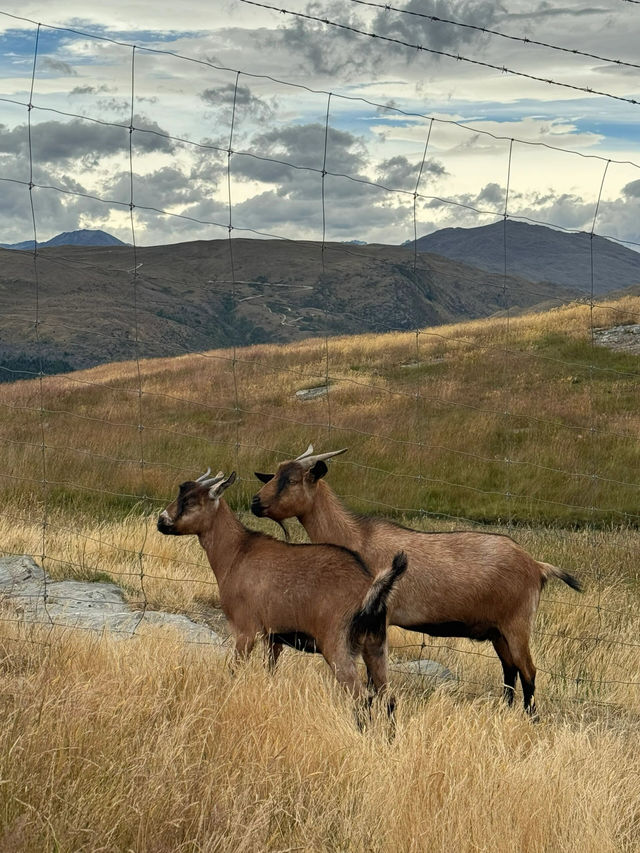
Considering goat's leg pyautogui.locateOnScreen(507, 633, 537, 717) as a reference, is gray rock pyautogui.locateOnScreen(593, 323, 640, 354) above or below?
below

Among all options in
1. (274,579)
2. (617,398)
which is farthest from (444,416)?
(274,579)

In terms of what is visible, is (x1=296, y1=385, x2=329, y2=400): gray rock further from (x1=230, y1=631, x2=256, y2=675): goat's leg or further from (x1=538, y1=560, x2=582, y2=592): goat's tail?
(x1=230, y1=631, x2=256, y2=675): goat's leg

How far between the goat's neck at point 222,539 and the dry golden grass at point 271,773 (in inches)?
54.6

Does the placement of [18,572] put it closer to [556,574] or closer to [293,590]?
[293,590]

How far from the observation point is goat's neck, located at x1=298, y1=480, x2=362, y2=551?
22.9 ft

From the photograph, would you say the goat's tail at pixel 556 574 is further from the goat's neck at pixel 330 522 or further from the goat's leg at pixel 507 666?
the goat's neck at pixel 330 522

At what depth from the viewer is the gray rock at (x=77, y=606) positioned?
23.4 feet

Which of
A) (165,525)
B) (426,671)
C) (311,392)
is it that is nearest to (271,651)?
(165,525)

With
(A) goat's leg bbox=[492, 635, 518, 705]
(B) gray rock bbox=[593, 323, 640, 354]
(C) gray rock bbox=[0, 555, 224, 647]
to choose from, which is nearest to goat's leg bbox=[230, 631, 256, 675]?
(C) gray rock bbox=[0, 555, 224, 647]

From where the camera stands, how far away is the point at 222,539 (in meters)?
6.85

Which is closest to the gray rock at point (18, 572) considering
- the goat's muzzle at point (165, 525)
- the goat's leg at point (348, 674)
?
the goat's muzzle at point (165, 525)

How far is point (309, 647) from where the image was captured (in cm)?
608

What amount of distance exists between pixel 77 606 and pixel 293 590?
292 centimetres

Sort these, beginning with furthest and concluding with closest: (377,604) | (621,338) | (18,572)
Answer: (621,338), (18,572), (377,604)
